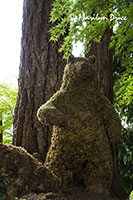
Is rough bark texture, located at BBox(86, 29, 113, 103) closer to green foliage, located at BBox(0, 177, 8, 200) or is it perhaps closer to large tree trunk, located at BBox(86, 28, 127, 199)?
large tree trunk, located at BBox(86, 28, 127, 199)

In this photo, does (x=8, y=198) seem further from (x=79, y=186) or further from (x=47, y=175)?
(x=79, y=186)

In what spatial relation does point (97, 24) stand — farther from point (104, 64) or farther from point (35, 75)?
point (35, 75)

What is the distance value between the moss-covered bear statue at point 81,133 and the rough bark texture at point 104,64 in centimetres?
88

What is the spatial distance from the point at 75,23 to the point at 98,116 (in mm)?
1254

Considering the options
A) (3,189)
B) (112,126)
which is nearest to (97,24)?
(112,126)

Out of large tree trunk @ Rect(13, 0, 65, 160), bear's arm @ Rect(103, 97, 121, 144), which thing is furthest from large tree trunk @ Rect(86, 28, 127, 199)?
bear's arm @ Rect(103, 97, 121, 144)

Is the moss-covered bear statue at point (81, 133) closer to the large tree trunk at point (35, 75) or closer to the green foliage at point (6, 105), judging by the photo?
the large tree trunk at point (35, 75)

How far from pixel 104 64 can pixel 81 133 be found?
1519 mm

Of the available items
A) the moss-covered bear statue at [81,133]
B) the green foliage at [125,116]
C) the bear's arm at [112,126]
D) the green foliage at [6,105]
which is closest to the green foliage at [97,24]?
the green foliage at [125,116]

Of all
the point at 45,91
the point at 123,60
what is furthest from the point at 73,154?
the point at 123,60

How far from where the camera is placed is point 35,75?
140 inches

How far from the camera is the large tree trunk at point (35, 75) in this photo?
3383 millimetres

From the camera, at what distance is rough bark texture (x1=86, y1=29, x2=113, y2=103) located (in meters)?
3.60

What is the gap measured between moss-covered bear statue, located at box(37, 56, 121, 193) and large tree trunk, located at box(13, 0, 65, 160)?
753 mm
